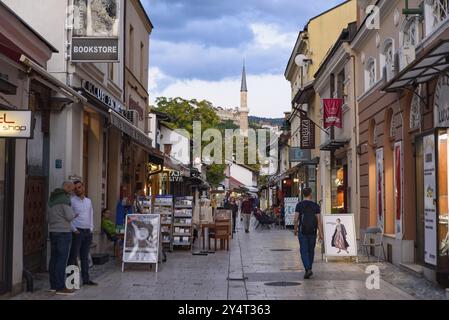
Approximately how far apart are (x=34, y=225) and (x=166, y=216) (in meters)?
6.51

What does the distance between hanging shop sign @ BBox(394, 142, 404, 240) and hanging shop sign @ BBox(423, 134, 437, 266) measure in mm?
3220

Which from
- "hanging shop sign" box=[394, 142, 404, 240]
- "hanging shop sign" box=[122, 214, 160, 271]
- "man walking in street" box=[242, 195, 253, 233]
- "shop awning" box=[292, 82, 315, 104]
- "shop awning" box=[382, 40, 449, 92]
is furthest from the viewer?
"shop awning" box=[292, 82, 315, 104]

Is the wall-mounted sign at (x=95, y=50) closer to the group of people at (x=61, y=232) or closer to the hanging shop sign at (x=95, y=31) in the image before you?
the hanging shop sign at (x=95, y=31)

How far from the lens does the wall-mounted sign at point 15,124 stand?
8.97 metres

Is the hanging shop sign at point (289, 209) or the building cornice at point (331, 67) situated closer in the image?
the building cornice at point (331, 67)

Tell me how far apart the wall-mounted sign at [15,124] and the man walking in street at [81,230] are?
8.34ft

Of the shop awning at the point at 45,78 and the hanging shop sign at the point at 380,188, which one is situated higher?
the shop awning at the point at 45,78

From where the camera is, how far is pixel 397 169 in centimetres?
1474

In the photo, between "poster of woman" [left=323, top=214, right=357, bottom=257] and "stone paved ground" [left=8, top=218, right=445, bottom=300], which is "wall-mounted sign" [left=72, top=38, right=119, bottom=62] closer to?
"stone paved ground" [left=8, top=218, right=445, bottom=300]

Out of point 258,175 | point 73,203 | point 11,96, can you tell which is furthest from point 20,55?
point 258,175

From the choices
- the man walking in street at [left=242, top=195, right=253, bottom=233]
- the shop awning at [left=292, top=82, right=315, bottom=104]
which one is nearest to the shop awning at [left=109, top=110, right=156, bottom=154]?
the man walking in street at [left=242, top=195, right=253, bottom=233]

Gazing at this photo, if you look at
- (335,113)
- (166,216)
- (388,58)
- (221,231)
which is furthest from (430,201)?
(335,113)

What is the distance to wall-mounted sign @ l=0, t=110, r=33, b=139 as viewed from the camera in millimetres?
8969

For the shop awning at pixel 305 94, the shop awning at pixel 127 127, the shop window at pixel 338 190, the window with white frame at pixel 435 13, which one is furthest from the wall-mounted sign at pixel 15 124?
the shop awning at pixel 305 94
